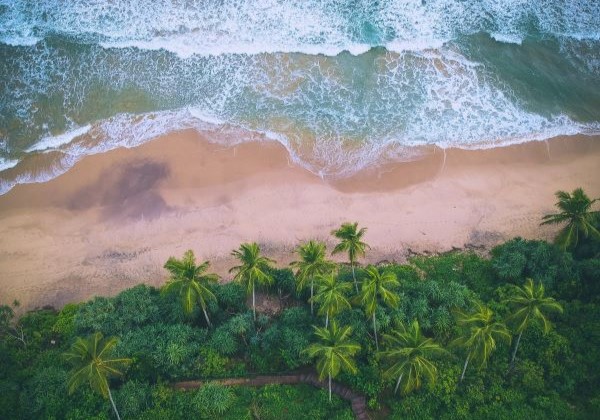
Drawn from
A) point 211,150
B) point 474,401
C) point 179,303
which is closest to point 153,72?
point 211,150

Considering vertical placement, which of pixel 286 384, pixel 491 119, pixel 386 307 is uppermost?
pixel 491 119

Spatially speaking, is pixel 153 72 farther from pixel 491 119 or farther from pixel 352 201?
pixel 491 119

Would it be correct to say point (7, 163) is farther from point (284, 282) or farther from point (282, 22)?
point (282, 22)

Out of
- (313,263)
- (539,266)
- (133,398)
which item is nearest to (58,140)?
(133,398)

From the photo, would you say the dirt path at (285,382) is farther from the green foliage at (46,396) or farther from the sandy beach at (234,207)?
the sandy beach at (234,207)

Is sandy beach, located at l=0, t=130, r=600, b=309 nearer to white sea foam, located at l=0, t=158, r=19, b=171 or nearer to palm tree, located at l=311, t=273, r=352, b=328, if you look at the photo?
white sea foam, located at l=0, t=158, r=19, b=171

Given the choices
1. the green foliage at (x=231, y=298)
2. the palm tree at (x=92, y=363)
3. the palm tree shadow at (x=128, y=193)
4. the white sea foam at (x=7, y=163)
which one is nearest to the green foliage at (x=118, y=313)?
the green foliage at (x=231, y=298)

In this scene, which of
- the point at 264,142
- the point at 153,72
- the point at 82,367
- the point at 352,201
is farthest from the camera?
the point at 153,72
